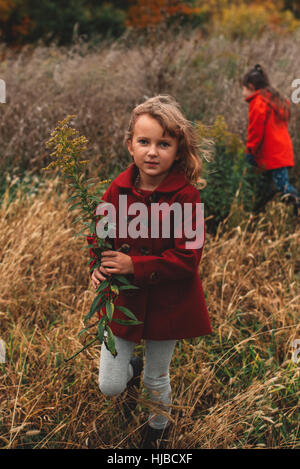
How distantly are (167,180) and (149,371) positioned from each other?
878 mm

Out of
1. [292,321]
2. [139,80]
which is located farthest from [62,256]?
[139,80]

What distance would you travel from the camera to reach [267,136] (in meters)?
4.02

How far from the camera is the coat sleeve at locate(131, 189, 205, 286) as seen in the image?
1.66 meters

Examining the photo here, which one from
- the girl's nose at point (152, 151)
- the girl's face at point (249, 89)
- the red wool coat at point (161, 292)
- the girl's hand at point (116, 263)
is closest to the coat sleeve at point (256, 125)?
the girl's face at point (249, 89)

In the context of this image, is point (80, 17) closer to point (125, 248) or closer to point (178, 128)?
point (178, 128)

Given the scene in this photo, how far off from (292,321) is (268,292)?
12.8 inches

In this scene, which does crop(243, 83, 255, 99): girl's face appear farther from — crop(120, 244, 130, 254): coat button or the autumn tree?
the autumn tree

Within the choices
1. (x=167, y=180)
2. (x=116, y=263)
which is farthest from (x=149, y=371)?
(x=167, y=180)

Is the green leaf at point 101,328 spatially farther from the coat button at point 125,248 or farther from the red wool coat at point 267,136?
the red wool coat at point 267,136

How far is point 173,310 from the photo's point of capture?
1811 mm

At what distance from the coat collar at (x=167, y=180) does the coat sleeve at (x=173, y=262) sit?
0.38 ft

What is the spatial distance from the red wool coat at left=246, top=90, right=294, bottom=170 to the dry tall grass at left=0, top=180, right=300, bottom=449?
55cm

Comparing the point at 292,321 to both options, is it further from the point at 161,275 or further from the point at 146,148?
the point at 146,148
